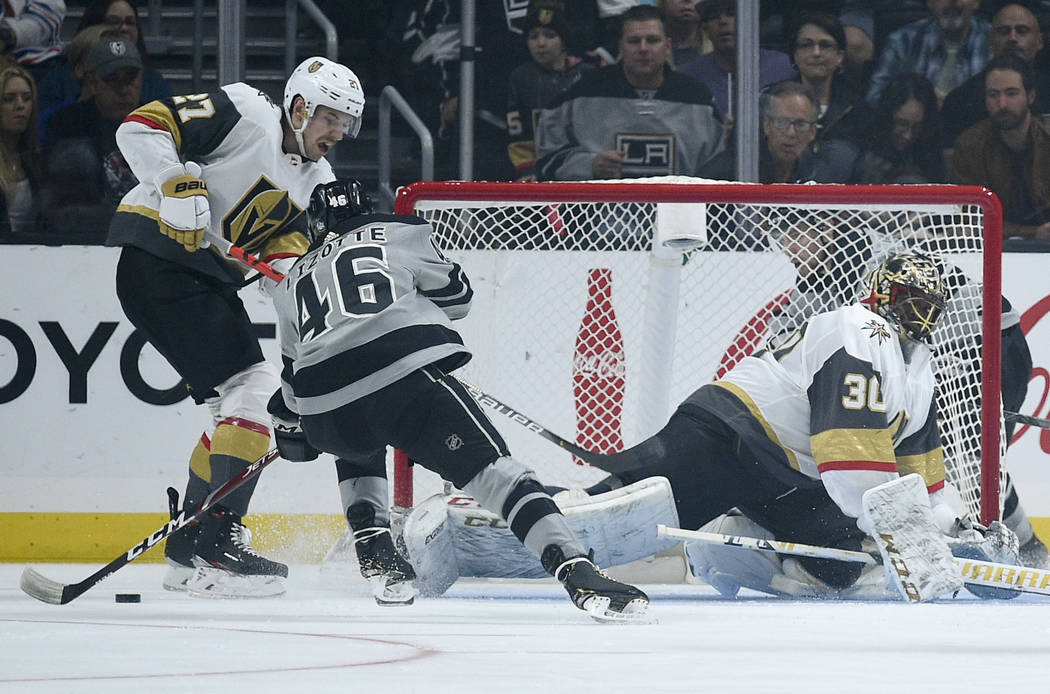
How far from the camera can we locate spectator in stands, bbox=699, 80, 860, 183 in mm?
5297

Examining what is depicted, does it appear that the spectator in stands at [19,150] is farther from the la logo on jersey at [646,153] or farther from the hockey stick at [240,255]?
the la logo on jersey at [646,153]

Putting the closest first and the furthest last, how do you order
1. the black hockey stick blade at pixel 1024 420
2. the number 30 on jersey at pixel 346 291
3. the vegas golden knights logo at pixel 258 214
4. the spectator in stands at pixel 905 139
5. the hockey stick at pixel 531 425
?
1. the number 30 on jersey at pixel 346 291
2. the vegas golden knights logo at pixel 258 214
3. the hockey stick at pixel 531 425
4. the black hockey stick blade at pixel 1024 420
5. the spectator in stands at pixel 905 139

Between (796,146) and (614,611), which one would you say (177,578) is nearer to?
(614,611)

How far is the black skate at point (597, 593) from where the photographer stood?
2457mm

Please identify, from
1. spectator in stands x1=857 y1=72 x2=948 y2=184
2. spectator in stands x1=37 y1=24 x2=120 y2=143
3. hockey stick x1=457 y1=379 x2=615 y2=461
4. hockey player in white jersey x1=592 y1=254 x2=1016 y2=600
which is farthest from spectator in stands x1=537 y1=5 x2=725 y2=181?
hockey player in white jersey x1=592 y1=254 x2=1016 y2=600

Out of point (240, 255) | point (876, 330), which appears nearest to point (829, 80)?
point (876, 330)

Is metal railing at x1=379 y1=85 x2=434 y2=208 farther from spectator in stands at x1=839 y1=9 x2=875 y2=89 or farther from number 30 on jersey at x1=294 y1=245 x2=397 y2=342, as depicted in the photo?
number 30 on jersey at x1=294 y1=245 x2=397 y2=342

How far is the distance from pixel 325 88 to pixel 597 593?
1468mm

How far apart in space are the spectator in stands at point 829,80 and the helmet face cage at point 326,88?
239cm

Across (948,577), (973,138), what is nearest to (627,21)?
(973,138)

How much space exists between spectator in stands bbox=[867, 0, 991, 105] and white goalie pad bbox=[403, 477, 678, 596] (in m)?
2.70

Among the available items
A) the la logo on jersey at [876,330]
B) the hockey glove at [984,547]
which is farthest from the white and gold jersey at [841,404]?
the hockey glove at [984,547]

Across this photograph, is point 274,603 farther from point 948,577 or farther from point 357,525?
point 948,577

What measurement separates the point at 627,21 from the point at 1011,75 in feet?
4.47
